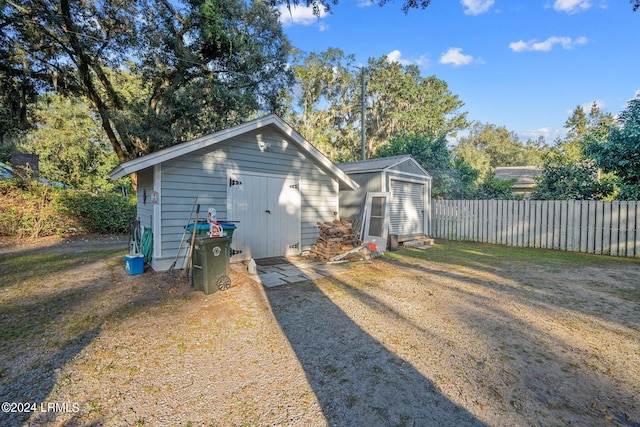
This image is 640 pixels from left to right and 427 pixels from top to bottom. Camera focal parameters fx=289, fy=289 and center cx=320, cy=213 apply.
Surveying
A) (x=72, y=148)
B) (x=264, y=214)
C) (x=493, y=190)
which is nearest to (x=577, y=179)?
(x=493, y=190)

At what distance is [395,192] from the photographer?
945 cm

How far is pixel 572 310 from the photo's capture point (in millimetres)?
3922

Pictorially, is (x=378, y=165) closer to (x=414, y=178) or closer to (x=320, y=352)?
(x=414, y=178)

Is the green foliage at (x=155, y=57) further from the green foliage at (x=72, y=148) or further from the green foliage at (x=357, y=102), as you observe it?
the green foliage at (x=357, y=102)

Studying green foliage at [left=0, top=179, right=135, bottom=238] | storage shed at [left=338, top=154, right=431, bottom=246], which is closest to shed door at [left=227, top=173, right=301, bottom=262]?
storage shed at [left=338, top=154, right=431, bottom=246]

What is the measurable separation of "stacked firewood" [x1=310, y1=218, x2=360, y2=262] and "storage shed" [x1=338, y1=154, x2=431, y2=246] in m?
1.65

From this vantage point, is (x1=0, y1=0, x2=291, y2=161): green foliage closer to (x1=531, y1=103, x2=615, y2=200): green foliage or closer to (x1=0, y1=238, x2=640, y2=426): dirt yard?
(x1=0, y1=238, x2=640, y2=426): dirt yard

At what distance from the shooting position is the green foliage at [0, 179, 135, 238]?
363 inches

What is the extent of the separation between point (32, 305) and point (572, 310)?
7392 mm

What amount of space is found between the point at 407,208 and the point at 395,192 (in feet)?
3.05

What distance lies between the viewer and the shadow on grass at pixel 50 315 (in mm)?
2285

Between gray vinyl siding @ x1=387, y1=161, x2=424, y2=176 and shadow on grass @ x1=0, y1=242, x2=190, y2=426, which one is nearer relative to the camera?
shadow on grass @ x1=0, y1=242, x2=190, y2=426

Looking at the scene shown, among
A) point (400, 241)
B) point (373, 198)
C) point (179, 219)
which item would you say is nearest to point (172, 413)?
point (179, 219)

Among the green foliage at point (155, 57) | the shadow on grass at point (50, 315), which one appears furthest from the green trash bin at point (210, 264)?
the green foliage at point (155, 57)
